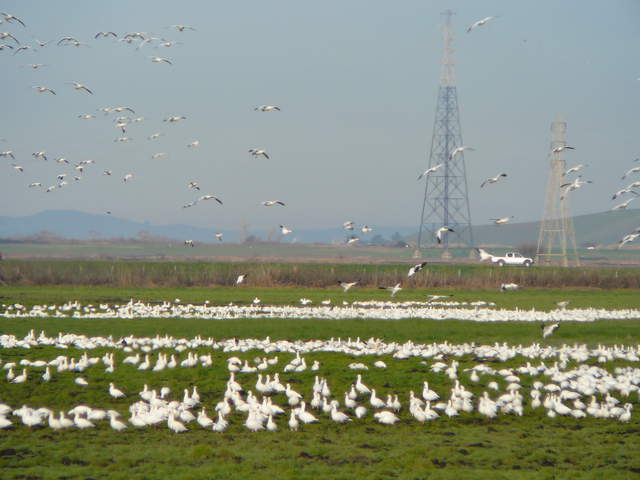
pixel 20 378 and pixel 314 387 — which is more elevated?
pixel 314 387

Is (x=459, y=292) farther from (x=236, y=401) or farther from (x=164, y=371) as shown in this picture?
(x=236, y=401)

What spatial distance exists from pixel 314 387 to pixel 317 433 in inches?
127

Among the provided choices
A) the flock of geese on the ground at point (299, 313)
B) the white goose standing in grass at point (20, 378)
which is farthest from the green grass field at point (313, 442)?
the flock of geese on the ground at point (299, 313)

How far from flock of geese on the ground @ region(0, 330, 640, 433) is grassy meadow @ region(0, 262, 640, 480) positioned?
0.21m

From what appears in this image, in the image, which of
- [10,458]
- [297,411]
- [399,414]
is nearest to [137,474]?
[10,458]

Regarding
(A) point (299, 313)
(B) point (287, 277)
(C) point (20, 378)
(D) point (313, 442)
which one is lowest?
(D) point (313, 442)

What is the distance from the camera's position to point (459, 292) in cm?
7794

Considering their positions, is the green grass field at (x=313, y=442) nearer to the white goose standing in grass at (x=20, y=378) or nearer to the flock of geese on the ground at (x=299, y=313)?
the white goose standing in grass at (x=20, y=378)

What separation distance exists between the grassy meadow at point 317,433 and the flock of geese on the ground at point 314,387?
0.68ft

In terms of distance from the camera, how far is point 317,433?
24.6 m

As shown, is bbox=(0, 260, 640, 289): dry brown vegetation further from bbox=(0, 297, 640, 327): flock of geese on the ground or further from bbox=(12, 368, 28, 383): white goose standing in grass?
bbox=(12, 368, 28, 383): white goose standing in grass

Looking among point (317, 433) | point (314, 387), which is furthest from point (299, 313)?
point (317, 433)

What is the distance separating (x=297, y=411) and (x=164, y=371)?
8481 millimetres

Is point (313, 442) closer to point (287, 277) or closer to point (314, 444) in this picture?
point (314, 444)
